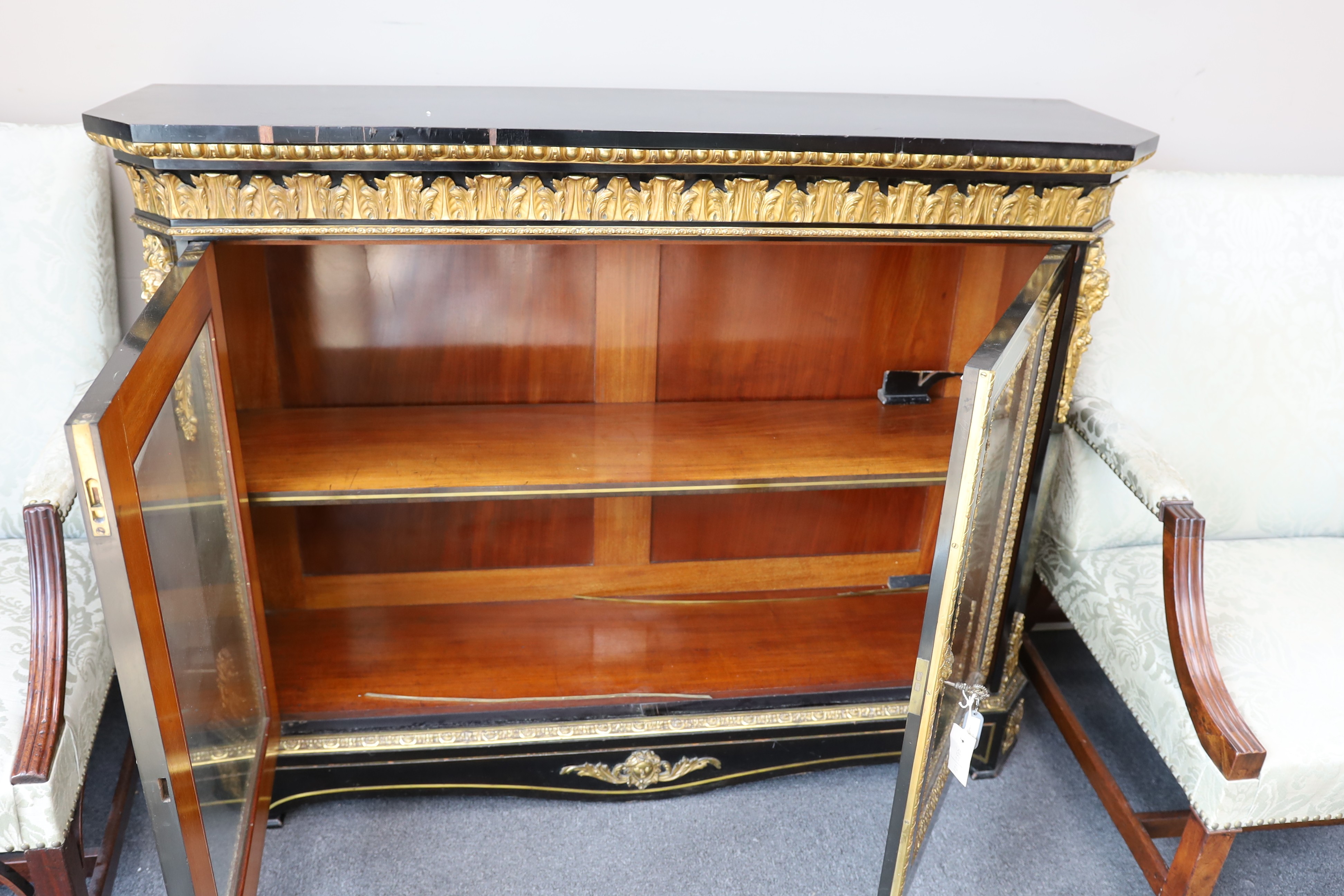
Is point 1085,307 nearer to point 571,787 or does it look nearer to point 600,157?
point 600,157

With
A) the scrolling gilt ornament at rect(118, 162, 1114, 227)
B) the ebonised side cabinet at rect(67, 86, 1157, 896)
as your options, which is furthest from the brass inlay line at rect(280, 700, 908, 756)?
the scrolling gilt ornament at rect(118, 162, 1114, 227)

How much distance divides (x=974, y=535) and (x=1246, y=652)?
0.39m

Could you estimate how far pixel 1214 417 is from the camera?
123cm

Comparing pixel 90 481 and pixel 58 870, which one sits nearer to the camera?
pixel 90 481

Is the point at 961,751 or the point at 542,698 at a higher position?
the point at 961,751

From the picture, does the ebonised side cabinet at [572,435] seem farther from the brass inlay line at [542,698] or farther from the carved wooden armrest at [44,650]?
the carved wooden armrest at [44,650]

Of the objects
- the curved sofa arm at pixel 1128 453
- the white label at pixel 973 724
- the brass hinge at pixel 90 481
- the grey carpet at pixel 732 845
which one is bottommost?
the grey carpet at pixel 732 845

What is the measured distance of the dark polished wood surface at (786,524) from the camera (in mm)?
1356

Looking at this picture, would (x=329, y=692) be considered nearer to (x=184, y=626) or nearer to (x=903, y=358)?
(x=184, y=626)

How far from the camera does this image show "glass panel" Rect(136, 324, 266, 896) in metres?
0.70

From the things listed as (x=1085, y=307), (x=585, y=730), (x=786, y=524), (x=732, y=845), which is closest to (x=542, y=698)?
(x=585, y=730)

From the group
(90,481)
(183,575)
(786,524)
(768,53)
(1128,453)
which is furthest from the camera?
(786,524)

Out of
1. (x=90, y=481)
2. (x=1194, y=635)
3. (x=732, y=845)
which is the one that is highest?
(x=90, y=481)

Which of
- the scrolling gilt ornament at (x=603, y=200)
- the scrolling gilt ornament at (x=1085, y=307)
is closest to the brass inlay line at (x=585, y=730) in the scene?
the scrolling gilt ornament at (x=1085, y=307)
